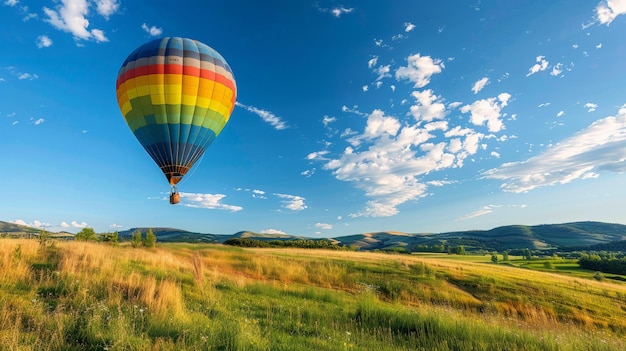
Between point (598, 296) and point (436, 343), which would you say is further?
point (598, 296)

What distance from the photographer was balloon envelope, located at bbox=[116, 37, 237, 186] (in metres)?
24.2

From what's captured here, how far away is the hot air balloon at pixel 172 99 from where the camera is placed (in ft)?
79.5

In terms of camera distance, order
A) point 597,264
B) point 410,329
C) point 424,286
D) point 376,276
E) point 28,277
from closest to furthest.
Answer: point 410,329, point 28,277, point 424,286, point 376,276, point 597,264

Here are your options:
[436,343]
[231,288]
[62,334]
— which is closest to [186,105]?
[231,288]

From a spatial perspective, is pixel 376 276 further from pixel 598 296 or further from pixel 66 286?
pixel 66 286

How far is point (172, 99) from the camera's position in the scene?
2409 centimetres

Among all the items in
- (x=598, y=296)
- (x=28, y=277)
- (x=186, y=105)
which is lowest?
(x=598, y=296)

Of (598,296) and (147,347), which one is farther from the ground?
(147,347)

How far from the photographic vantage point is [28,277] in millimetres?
10000

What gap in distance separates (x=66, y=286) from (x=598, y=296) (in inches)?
1195

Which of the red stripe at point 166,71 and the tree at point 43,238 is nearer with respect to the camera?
the tree at point 43,238

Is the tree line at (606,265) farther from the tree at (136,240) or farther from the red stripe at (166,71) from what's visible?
the tree at (136,240)

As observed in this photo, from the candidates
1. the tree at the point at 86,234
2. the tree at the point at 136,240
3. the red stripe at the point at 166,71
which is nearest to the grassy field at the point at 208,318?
the red stripe at the point at 166,71

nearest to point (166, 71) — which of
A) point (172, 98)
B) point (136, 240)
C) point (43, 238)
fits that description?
point (172, 98)
